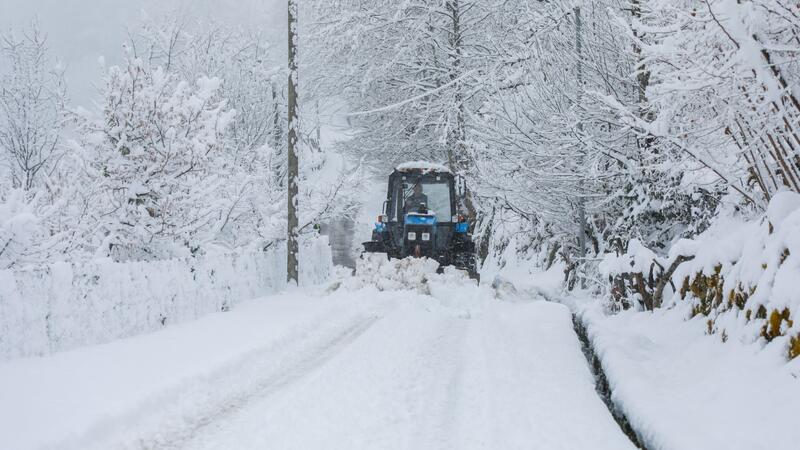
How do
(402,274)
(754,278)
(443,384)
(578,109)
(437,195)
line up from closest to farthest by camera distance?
(754,278) < (443,384) < (578,109) < (402,274) < (437,195)

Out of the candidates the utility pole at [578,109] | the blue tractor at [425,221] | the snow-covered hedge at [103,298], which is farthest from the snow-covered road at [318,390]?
the blue tractor at [425,221]

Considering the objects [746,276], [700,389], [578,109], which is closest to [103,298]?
[700,389]

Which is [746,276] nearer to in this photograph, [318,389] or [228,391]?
[318,389]

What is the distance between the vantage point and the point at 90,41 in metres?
55.4

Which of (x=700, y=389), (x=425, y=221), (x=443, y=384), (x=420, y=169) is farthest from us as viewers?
(x=420, y=169)

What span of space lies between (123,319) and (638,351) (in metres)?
6.39

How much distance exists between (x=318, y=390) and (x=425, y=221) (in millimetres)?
9745

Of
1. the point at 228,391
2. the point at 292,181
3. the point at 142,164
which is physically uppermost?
the point at 142,164

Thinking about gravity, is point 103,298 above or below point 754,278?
below

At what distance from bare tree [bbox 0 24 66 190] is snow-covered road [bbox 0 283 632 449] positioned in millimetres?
13641

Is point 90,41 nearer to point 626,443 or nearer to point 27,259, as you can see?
point 27,259

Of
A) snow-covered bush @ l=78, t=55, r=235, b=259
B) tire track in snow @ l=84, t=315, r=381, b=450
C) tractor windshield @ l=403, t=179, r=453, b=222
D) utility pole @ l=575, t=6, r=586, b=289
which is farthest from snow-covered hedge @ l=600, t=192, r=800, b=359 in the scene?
tractor windshield @ l=403, t=179, r=453, b=222

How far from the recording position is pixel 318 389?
608 cm

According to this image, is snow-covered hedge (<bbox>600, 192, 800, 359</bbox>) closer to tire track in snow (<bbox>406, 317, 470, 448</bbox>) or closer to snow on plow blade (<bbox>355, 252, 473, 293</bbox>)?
tire track in snow (<bbox>406, 317, 470, 448</bbox>)
